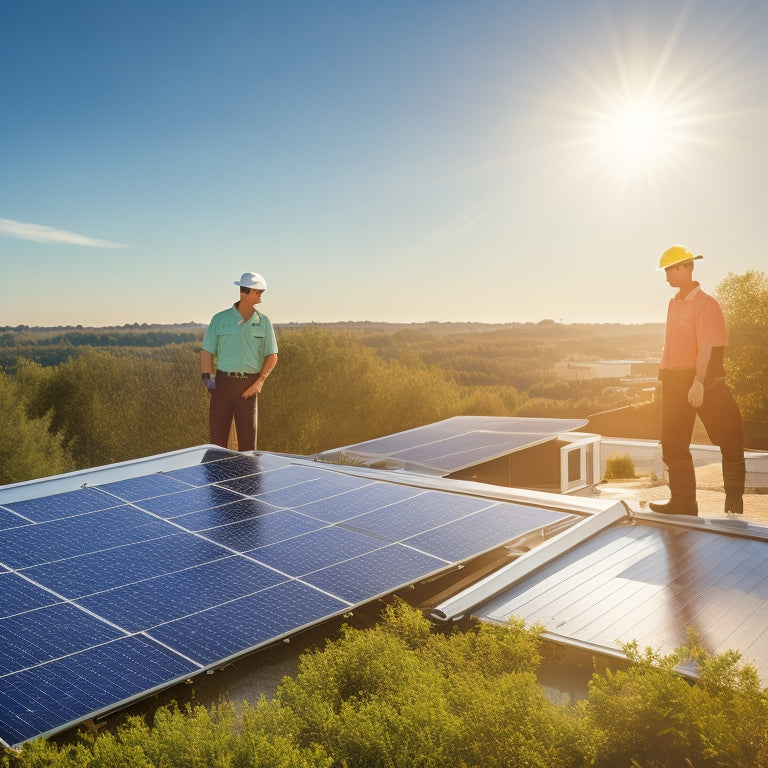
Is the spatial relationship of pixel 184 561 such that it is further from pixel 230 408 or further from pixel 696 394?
pixel 230 408

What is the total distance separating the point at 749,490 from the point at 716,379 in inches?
509

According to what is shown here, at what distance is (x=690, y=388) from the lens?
7.73 meters

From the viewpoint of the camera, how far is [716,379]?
7637 millimetres

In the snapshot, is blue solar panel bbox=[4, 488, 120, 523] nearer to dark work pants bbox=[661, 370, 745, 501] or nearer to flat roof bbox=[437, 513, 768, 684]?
flat roof bbox=[437, 513, 768, 684]

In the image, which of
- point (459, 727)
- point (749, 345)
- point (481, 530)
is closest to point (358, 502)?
point (481, 530)

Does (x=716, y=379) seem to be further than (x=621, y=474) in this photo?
No

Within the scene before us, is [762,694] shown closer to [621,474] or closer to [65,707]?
[65,707]

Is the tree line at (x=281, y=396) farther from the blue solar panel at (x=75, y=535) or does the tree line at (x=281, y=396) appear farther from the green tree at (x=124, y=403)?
the blue solar panel at (x=75, y=535)

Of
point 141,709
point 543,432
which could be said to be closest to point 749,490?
point 543,432

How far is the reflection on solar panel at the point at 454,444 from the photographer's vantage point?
1088 cm

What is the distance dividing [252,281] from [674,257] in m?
5.50

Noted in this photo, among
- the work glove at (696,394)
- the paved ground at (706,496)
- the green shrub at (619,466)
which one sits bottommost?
the green shrub at (619,466)

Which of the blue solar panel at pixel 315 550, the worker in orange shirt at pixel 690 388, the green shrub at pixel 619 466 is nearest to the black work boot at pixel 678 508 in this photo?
the worker in orange shirt at pixel 690 388

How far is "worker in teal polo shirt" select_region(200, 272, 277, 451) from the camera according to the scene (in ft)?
34.5
